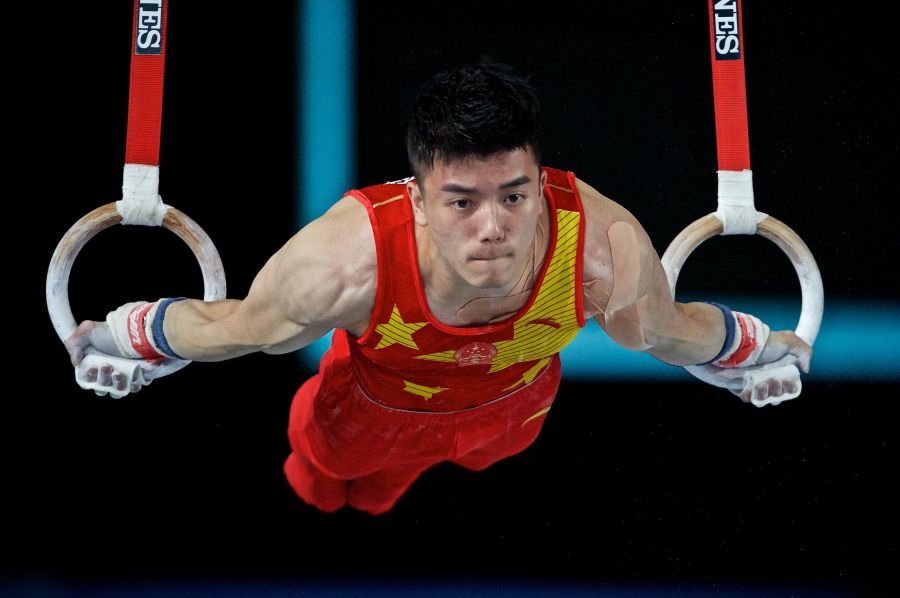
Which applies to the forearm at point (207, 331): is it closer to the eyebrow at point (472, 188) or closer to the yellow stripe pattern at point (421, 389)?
the yellow stripe pattern at point (421, 389)

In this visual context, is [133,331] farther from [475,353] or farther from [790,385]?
[790,385]

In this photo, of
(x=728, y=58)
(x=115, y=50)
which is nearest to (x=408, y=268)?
(x=728, y=58)

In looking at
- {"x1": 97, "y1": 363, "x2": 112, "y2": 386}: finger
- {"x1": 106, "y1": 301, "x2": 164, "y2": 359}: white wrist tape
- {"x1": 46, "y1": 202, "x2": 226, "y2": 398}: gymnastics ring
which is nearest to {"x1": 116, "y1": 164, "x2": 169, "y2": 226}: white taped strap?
{"x1": 46, "y1": 202, "x2": 226, "y2": 398}: gymnastics ring

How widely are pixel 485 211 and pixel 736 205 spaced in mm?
768

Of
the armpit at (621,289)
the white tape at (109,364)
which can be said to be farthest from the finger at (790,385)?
the white tape at (109,364)

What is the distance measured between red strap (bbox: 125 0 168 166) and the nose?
84 centimetres

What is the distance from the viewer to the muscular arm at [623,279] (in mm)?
1830

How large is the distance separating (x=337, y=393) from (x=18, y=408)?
120cm

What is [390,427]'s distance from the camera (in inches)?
90.3

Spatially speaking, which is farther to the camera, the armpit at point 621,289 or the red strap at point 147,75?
the red strap at point 147,75

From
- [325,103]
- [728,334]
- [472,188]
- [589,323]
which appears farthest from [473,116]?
[589,323]

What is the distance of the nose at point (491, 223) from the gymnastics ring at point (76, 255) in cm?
73

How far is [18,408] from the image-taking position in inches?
120

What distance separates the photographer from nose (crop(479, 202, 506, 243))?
5.34ft
